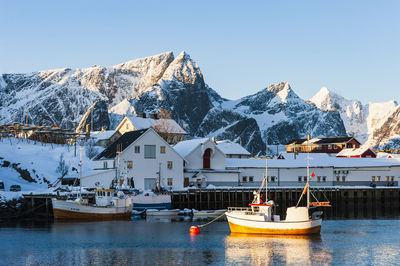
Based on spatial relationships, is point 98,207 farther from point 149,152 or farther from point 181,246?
point 181,246

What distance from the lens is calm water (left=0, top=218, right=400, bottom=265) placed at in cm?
3462

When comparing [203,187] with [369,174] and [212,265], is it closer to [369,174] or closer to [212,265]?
[369,174]

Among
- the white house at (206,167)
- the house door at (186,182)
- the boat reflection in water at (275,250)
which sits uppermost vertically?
the white house at (206,167)

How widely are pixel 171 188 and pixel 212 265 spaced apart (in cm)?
4724

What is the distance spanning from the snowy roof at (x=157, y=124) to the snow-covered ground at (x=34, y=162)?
36.6 meters

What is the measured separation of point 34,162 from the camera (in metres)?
90.7

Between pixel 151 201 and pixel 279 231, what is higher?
pixel 151 201

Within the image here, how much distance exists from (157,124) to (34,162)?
2201 inches

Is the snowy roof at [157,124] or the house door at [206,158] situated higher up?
the snowy roof at [157,124]

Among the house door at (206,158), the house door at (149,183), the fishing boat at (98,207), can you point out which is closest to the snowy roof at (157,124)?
the house door at (206,158)

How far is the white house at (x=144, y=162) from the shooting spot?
79312 millimetres

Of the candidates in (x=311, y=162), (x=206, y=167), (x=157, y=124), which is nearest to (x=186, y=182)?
(x=206, y=167)

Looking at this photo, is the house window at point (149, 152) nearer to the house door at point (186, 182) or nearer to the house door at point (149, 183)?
the house door at point (149, 183)

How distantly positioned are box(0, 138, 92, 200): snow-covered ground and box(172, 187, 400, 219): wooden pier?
57.8ft
